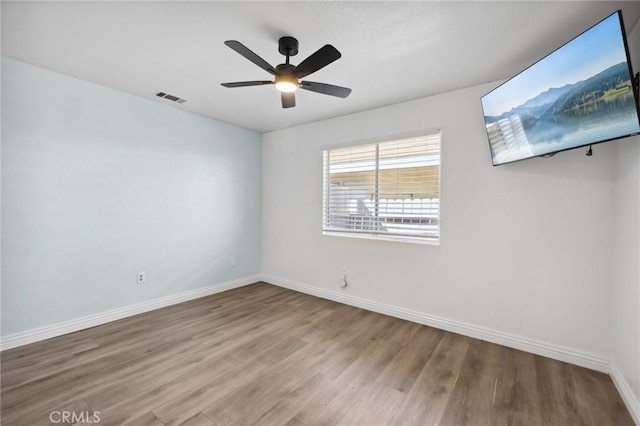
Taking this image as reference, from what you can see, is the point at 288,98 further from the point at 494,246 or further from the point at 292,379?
A: the point at 494,246

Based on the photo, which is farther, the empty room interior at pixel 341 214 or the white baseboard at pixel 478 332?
the white baseboard at pixel 478 332

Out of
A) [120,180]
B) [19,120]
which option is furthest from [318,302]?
[19,120]

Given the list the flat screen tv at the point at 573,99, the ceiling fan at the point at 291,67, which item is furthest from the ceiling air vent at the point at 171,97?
the flat screen tv at the point at 573,99

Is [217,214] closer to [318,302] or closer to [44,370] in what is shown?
[318,302]

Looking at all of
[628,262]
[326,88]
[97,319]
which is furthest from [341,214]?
[97,319]

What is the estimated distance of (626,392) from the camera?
1754 mm

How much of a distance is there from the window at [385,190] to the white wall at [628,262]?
4.30ft

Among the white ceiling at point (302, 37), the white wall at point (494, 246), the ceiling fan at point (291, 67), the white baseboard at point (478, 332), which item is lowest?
the white baseboard at point (478, 332)

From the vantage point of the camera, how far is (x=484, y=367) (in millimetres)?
2145

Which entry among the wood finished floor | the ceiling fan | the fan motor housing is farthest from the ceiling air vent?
the wood finished floor

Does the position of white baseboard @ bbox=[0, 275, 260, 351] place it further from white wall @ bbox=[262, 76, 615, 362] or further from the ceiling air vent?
the ceiling air vent

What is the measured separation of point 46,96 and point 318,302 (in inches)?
139

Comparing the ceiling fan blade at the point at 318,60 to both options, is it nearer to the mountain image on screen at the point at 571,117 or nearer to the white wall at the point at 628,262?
the mountain image on screen at the point at 571,117

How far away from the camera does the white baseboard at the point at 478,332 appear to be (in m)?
Result: 2.16
